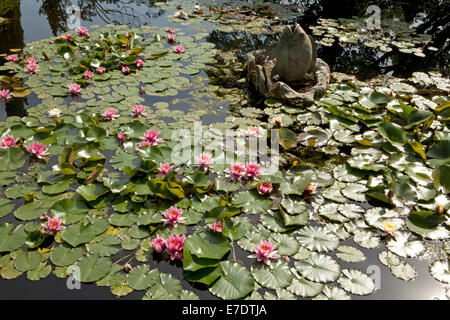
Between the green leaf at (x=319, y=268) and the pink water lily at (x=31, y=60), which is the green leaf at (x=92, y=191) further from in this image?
the pink water lily at (x=31, y=60)

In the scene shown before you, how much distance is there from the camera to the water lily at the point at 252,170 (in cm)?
306

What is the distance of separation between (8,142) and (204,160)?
194cm

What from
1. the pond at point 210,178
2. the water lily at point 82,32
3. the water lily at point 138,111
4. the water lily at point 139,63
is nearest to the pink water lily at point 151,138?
the pond at point 210,178

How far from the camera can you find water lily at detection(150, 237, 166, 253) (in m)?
2.34

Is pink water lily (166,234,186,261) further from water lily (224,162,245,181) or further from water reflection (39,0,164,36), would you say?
water reflection (39,0,164,36)

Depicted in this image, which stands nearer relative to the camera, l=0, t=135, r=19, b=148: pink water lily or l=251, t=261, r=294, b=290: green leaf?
l=251, t=261, r=294, b=290: green leaf

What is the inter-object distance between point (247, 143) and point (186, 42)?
11.1 ft

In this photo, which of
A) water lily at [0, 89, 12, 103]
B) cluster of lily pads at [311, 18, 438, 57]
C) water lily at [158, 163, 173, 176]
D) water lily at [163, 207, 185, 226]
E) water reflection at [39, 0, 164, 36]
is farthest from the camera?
water reflection at [39, 0, 164, 36]

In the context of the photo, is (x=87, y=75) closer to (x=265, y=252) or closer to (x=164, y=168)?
(x=164, y=168)

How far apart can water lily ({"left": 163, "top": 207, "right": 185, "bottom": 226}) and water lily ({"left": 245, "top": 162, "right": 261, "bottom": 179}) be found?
2.51 ft

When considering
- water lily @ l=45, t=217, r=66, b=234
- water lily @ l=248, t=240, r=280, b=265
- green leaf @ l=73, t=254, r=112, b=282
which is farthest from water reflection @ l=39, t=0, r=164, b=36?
water lily @ l=248, t=240, r=280, b=265

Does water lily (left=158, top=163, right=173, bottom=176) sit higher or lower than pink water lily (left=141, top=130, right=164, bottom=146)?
lower

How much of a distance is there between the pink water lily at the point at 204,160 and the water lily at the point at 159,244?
947 mm
